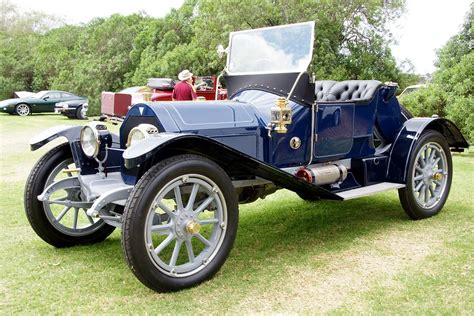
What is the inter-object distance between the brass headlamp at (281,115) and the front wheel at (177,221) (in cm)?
78

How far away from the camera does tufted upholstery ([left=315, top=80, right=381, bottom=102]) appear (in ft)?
16.1

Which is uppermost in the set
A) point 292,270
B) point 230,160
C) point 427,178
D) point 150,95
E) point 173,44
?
point 173,44

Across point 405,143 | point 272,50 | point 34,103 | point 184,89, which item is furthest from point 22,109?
point 405,143

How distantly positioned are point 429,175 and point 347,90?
1226 millimetres

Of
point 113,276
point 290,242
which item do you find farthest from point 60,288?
point 290,242

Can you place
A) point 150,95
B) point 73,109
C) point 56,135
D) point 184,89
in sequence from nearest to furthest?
point 56,135, point 184,89, point 150,95, point 73,109

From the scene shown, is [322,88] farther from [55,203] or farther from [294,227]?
[55,203]

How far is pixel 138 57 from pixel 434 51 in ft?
63.9

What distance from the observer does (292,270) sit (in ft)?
11.7

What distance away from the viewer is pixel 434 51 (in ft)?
38.2

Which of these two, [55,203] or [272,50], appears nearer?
[55,203]

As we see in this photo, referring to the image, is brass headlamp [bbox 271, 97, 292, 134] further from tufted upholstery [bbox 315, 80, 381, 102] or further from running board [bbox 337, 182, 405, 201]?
tufted upholstery [bbox 315, 80, 381, 102]

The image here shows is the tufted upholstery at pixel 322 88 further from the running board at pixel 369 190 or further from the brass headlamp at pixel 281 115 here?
the brass headlamp at pixel 281 115

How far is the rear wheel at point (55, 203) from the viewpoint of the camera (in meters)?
3.88
